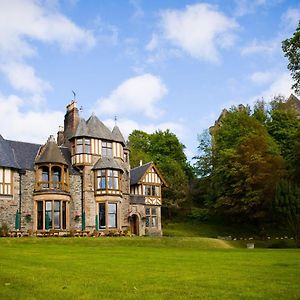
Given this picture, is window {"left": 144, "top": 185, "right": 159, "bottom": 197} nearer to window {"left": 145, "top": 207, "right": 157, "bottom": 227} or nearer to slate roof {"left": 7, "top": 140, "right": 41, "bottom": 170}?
window {"left": 145, "top": 207, "right": 157, "bottom": 227}

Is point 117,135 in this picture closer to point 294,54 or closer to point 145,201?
point 145,201

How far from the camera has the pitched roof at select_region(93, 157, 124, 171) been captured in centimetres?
3678

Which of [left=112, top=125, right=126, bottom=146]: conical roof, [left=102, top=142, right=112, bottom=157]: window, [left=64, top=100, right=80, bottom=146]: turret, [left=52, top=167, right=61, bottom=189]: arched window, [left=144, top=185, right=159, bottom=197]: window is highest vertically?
[left=64, top=100, right=80, bottom=146]: turret

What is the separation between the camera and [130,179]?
4347cm

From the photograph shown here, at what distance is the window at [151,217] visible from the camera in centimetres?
4175

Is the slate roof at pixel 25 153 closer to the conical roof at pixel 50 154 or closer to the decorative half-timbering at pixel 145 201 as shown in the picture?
the conical roof at pixel 50 154

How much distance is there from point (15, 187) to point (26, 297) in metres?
26.4

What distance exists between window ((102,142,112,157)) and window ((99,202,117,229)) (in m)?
4.13

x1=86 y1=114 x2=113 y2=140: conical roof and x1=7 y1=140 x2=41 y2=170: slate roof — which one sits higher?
x1=86 y1=114 x2=113 y2=140: conical roof

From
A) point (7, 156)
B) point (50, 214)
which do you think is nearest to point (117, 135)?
point (50, 214)

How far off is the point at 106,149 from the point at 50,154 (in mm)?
4959

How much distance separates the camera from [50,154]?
35531 mm

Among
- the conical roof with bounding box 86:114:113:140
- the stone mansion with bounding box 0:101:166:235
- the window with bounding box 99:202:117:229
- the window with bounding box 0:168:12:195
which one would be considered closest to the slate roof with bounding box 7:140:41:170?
the stone mansion with bounding box 0:101:166:235

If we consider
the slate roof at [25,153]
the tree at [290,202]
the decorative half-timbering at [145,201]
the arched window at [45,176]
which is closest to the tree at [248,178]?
the tree at [290,202]
